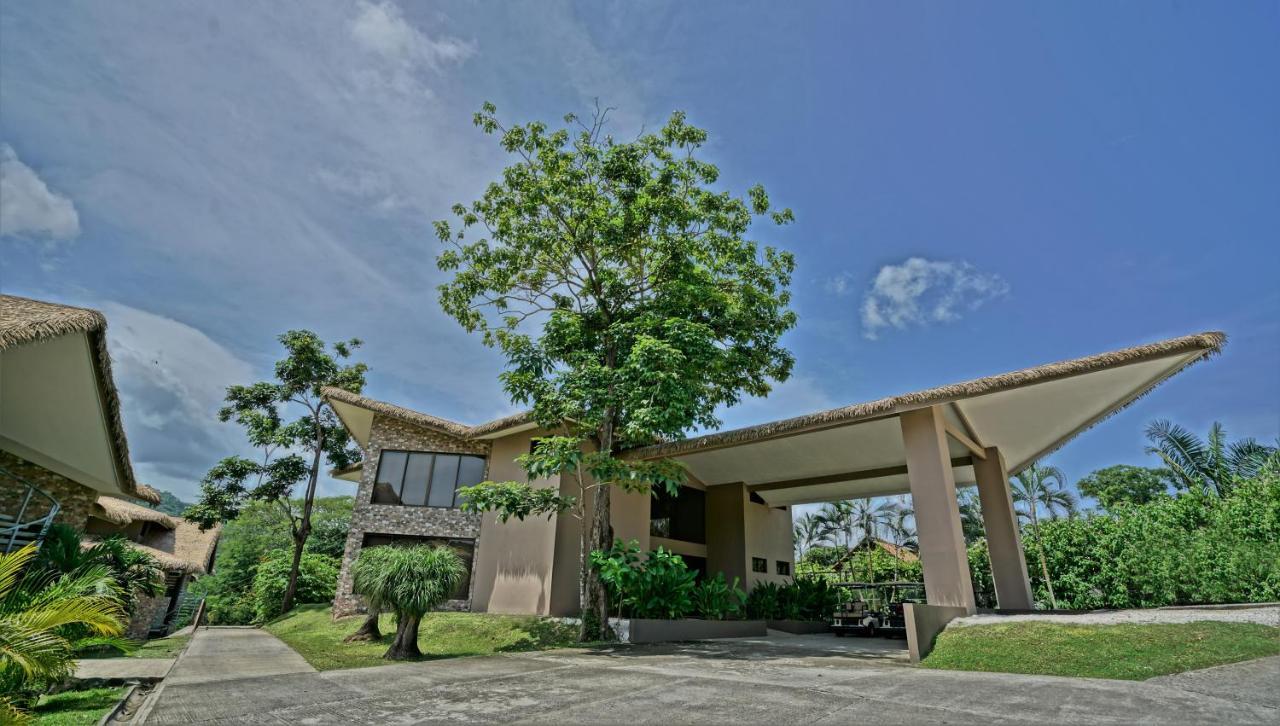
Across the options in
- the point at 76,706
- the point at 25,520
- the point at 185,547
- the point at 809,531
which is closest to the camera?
the point at 76,706

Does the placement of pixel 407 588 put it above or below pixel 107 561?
below

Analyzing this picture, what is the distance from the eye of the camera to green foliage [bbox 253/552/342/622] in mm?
18841

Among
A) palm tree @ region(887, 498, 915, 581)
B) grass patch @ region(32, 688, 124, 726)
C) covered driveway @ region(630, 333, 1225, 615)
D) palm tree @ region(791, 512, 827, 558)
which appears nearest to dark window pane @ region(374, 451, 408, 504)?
covered driveway @ region(630, 333, 1225, 615)

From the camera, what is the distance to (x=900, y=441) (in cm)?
1124

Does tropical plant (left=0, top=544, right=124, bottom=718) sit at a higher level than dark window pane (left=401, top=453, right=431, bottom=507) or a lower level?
lower

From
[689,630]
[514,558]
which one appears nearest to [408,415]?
[514,558]

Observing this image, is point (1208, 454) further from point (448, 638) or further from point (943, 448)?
point (448, 638)

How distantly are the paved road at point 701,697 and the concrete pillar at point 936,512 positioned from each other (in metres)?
2.10

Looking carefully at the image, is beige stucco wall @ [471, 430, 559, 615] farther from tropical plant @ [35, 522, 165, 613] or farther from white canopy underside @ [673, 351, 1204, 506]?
tropical plant @ [35, 522, 165, 613]

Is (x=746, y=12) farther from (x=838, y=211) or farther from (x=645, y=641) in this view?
(x=645, y=641)

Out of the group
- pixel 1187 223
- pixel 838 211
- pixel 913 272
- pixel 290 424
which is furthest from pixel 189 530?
pixel 1187 223

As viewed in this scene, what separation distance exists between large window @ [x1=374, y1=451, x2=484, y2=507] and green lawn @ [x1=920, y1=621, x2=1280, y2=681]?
1217 cm

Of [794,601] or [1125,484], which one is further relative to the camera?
[1125,484]

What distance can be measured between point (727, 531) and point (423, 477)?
8.74 metres
